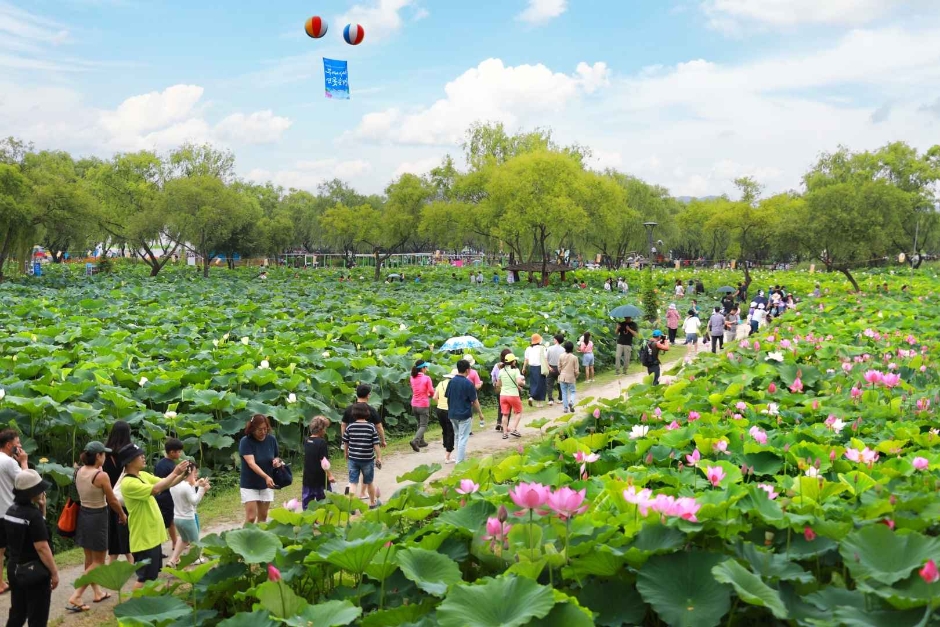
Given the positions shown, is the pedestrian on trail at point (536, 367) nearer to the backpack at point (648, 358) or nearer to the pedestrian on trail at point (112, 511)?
the backpack at point (648, 358)

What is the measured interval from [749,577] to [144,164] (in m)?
53.8

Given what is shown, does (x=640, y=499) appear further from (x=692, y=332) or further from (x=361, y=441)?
(x=692, y=332)

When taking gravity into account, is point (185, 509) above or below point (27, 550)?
below

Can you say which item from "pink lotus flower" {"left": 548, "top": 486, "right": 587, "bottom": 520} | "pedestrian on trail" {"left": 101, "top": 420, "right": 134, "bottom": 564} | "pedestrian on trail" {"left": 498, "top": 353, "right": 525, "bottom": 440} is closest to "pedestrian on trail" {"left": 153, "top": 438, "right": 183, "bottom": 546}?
"pedestrian on trail" {"left": 101, "top": 420, "right": 134, "bottom": 564}

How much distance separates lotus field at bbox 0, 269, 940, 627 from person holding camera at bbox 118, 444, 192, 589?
27.6 inches

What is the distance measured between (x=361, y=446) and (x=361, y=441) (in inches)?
1.7

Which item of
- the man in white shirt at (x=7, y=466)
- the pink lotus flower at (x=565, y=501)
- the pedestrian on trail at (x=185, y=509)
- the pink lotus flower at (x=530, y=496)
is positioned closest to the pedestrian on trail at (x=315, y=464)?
the pedestrian on trail at (x=185, y=509)

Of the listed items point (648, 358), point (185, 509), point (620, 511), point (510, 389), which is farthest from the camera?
point (648, 358)

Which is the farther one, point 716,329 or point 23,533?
point 716,329

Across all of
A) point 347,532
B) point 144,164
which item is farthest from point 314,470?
point 144,164

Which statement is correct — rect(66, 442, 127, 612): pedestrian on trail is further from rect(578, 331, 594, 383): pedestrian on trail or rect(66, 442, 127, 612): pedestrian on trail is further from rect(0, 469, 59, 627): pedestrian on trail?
rect(578, 331, 594, 383): pedestrian on trail

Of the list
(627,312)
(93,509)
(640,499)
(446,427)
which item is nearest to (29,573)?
(93,509)

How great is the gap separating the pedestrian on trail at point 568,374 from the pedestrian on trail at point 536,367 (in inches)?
18.6

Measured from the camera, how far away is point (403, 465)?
9117 millimetres
